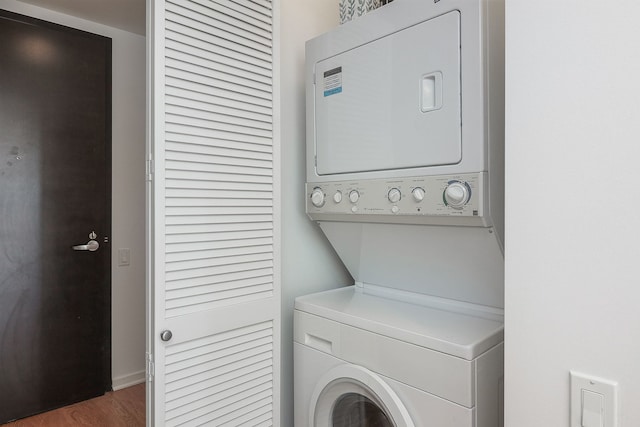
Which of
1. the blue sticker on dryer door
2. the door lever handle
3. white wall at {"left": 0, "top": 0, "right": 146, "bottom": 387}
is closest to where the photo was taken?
the blue sticker on dryer door

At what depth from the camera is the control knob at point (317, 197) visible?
5.52 feet

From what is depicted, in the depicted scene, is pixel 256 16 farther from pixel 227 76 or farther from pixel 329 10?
pixel 329 10

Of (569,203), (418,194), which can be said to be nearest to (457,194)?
(418,194)

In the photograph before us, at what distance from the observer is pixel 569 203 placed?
2.62 ft

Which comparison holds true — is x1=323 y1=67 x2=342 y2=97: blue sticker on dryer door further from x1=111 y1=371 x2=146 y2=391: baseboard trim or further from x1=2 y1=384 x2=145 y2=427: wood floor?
x1=111 y1=371 x2=146 y2=391: baseboard trim

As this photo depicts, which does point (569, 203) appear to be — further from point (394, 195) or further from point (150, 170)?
A: point (150, 170)

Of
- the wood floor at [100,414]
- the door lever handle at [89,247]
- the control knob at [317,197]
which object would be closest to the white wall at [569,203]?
the control knob at [317,197]

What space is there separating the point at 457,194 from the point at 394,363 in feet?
1.95

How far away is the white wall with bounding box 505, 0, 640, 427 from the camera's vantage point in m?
0.72

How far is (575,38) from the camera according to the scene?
2.58 feet

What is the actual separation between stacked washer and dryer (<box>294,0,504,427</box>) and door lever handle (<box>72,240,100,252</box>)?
196cm

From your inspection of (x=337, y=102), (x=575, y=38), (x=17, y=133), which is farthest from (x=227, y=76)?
(x=17, y=133)

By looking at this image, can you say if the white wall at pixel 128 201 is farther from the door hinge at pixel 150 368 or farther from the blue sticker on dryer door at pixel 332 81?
the blue sticker on dryer door at pixel 332 81

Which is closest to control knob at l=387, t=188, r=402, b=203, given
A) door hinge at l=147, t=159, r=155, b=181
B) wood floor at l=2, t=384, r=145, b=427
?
door hinge at l=147, t=159, r=155, b=181
